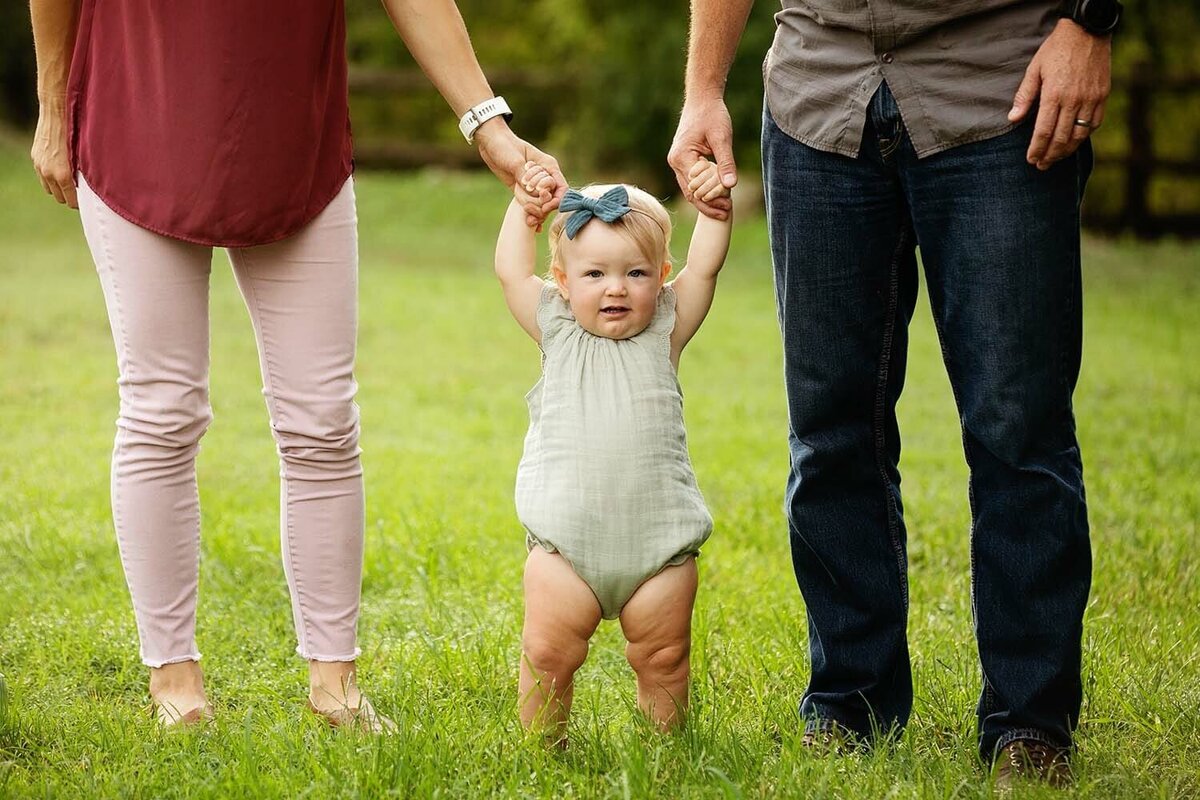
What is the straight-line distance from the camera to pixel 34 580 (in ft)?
13.3

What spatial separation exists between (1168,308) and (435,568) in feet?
22.8

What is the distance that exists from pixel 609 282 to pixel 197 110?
84cm

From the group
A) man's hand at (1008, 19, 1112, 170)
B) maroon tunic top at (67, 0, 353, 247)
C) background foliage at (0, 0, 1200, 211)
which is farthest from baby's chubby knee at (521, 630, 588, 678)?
background foliage at (0, 0, 1200, 211)

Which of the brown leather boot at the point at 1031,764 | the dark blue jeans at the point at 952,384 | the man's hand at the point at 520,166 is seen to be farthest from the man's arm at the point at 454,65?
the brown leather boot at the point at 1031,764

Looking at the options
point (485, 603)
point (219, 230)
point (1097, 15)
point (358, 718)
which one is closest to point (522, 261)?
Result: point (219, 230)

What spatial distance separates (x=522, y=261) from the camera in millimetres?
2709

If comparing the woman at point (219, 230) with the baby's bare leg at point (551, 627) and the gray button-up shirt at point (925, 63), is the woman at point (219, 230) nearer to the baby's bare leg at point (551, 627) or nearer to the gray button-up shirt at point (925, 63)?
the baby's bare leg at point (551, 627)

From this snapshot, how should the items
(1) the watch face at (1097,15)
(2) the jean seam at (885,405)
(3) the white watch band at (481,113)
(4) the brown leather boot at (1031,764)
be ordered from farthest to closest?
1. (3) the white watch band at (481,113)
2. (2) the jean seam at (885,405)
3. (4) the brown leather boot at (1031,764)
4. (1) the watch face at (1097,15)

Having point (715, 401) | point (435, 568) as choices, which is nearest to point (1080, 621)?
point (435, 568)

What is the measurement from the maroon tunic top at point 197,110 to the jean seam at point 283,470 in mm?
137

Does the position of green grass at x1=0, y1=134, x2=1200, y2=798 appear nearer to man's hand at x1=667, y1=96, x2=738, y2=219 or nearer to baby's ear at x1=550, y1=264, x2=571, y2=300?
baby's ear at x1=550, y1=264, x2=571, y2=300

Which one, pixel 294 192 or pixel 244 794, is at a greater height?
pixel 294 192

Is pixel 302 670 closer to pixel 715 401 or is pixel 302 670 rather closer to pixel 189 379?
pixel 189 379

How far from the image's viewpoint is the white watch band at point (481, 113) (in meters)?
2.87
